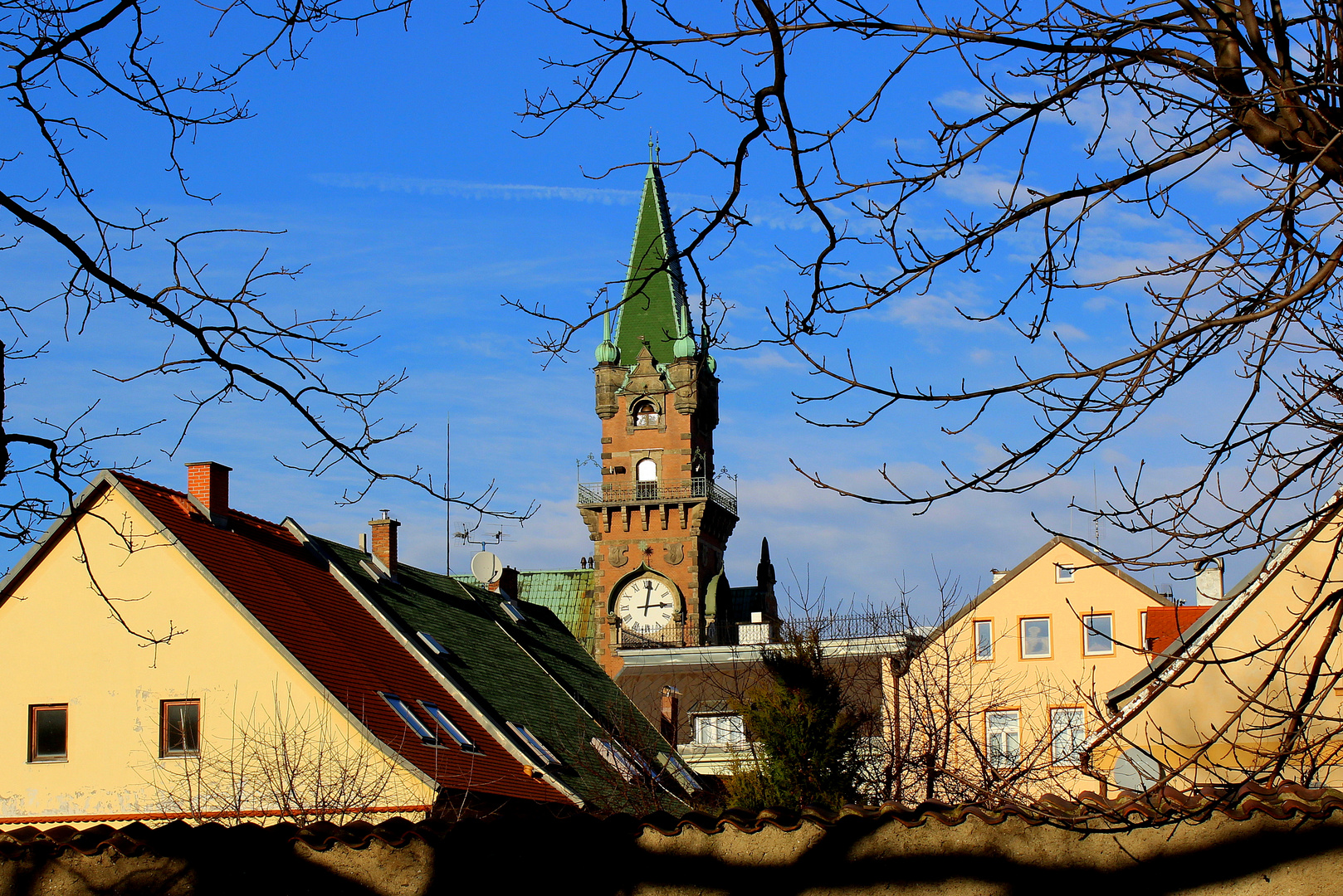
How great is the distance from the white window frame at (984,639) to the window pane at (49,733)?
690 inches

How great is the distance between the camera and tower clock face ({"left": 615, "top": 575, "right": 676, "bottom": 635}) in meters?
63.8

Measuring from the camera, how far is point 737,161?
6707mm

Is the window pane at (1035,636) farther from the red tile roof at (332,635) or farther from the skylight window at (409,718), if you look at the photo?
the skylight window at (409,718)

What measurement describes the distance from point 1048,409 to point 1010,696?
24.0 meters

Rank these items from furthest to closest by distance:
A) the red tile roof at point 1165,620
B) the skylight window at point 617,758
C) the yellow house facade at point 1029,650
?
the yellow house facade at point 1029,650
the skylight window at point 617,758
the red tile roof at point 1165,620

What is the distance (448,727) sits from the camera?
957 inches

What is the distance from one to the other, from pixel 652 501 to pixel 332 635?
40765 millimetres

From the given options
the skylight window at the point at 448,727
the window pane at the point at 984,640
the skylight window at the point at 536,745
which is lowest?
the skylight window at the point at 536,745

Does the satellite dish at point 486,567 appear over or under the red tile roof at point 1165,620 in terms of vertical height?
over

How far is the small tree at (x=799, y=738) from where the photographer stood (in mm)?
25281

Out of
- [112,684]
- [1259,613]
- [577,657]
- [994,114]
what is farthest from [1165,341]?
[577,657]

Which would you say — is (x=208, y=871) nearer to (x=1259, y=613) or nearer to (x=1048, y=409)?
(x=1048, y=409)

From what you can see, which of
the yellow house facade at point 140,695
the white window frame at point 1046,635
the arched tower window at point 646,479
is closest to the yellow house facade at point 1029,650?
the white window frame at point 1046,635

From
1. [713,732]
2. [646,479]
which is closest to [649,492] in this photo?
[646,479]
